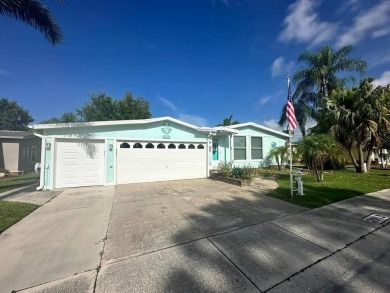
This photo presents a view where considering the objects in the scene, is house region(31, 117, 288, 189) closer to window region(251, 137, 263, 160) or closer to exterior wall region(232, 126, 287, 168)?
exterior wall region(232, 126, 287, 168)

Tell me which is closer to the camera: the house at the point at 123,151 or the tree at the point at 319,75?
the house at the point at 123,151

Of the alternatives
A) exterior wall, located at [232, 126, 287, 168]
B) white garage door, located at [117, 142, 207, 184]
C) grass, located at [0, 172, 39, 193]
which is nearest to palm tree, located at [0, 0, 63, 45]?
white garage door, located at [117, 142, 207, 184]

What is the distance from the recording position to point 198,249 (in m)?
3.51

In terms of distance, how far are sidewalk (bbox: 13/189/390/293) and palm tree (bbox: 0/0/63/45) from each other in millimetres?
10478

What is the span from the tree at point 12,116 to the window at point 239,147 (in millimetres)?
57146

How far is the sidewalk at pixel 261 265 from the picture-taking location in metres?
2.59

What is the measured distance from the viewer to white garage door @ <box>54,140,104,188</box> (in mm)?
9195

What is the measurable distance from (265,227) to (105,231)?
3.59m

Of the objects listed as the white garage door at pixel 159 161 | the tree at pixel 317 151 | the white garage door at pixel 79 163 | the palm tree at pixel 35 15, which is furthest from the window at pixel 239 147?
the palm tree at pixel 35 15

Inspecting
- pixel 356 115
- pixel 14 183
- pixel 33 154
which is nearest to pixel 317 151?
pixel 356 115

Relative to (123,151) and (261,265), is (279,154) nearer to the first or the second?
(123,151)

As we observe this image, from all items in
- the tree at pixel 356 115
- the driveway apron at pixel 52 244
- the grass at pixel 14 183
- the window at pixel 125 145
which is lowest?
the driveway apron at pixel 52 244

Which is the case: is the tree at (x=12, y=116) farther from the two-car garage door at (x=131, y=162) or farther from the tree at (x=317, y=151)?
the tree at (x=317, y=151)

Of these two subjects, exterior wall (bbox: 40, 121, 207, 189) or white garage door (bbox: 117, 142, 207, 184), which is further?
white garage door (bbox: 117, 142, 207, 184)
